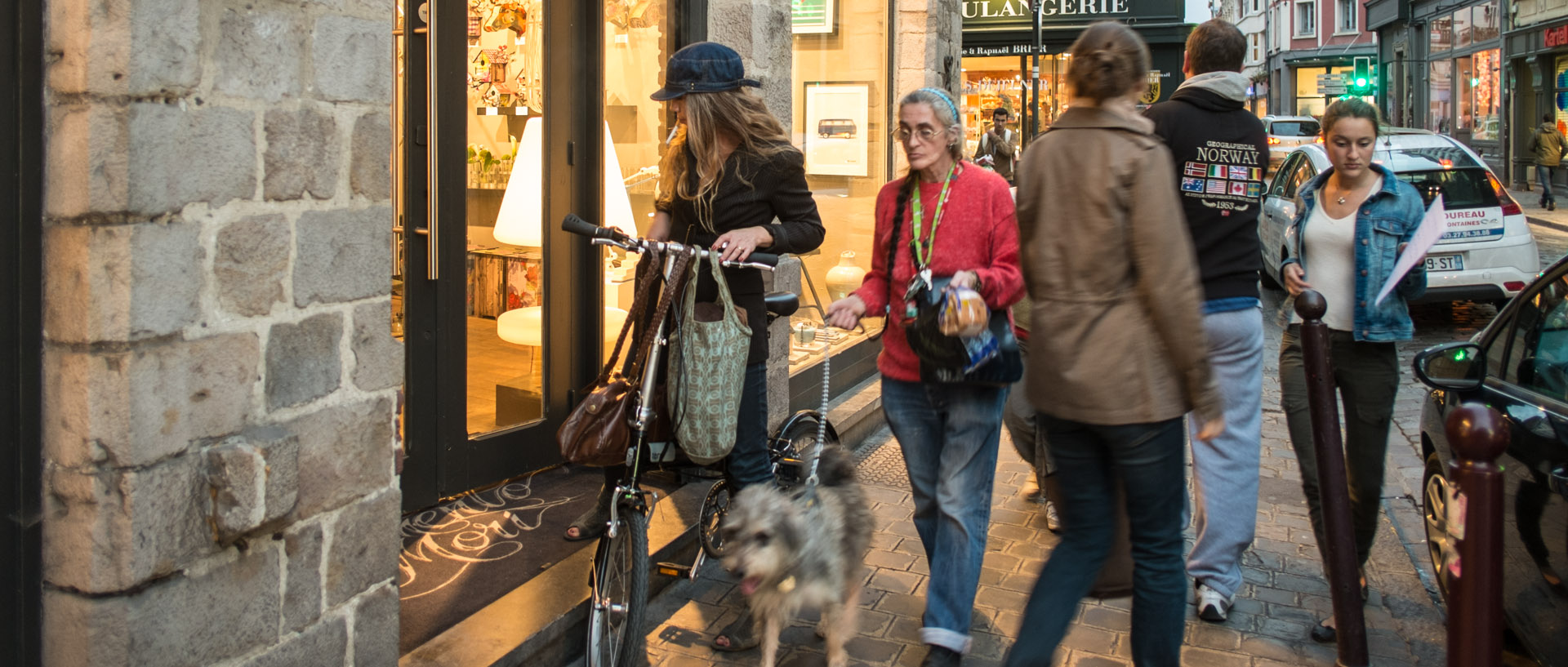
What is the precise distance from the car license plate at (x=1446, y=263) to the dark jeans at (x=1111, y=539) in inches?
338

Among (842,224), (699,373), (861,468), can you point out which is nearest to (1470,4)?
(842,224)

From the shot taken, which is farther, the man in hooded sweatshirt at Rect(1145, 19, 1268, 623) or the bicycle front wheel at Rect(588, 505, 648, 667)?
the man in hooded sweatshirt at Rect(1145, 19, 1268, 623)

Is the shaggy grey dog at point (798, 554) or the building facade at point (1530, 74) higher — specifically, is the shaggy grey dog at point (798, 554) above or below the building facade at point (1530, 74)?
below

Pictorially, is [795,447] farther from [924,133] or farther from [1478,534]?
[1478,534]

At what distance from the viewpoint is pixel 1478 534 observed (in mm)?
2777

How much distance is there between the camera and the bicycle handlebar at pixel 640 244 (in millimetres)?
3906

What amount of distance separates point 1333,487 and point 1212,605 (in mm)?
805

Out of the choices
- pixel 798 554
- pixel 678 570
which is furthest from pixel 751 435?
pixel 798 554

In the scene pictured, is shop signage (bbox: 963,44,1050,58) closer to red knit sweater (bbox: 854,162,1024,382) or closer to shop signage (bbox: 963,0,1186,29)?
shop signage (bbox: 963,0,1186,29)

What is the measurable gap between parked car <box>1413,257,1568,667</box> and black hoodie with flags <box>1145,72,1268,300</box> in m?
0.68

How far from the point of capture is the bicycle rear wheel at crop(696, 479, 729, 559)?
4605 millimetres

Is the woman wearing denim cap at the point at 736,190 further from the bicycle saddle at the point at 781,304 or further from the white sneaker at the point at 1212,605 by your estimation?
the white sneaker at the point at 1212,605

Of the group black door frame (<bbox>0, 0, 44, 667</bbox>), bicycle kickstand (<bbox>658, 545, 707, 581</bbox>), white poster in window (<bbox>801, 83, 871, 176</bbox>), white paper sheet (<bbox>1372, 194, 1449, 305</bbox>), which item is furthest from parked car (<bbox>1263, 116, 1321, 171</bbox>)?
black door frame (<bbox>0, 0, 44, 667</bbox>)

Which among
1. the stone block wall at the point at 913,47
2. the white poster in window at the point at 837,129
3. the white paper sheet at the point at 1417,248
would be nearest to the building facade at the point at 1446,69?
the stone block wall at the point at 913,47
